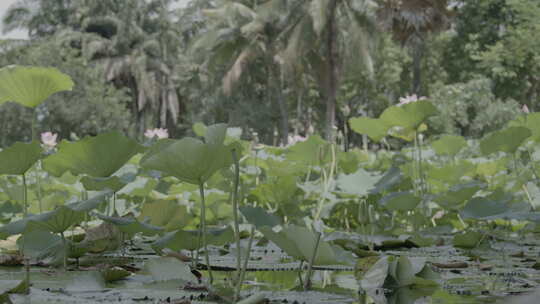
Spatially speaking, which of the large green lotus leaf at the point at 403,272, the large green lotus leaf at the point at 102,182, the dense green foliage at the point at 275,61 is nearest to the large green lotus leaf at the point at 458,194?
the large green lotus leaf at the point at 403,272

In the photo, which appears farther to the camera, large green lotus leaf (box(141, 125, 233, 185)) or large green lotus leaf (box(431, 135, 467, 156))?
large green lotus leaf (box(431, 135, 467, 156))

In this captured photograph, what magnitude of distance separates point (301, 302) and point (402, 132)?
4.08 ft

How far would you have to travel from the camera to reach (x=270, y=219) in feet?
3.71

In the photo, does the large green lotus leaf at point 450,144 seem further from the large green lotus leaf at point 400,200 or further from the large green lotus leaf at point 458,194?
the large green lotus leaf at point 400,200

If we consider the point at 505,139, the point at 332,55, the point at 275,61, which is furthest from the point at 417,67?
the point at 505,139

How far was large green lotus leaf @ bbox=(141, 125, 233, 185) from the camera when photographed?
779 mm

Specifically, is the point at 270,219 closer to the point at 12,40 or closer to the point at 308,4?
the point at 308,4

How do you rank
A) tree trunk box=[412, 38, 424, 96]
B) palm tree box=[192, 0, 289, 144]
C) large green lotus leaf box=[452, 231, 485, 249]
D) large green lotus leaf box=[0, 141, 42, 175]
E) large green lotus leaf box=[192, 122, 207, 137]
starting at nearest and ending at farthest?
large green lotus leaf box=[0, 141, 42, 175]
large green lotus leaf box=[452, 231, 485, 249]
large green lotus leaf box=[192, 122, 207, 137]
tree trunk box=[412, 38, 424, 96]
palm tree box=[192, 0, 289, 144]

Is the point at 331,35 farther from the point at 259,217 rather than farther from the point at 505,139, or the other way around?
the point at 259,217

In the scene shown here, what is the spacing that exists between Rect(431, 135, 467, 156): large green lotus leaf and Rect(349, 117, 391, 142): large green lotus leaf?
1.64 feet

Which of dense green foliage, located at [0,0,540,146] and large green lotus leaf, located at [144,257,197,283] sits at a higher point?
dense green foliage, located at [0,0,540,146]

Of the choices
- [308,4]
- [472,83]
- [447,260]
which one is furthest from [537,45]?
[447,260]

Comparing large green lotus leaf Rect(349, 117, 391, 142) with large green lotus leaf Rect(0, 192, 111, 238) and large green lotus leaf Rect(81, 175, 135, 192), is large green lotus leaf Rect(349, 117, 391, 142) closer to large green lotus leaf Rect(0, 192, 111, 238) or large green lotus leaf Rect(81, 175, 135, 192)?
large green lotus leaf Rect(81, 175, 135, 192)

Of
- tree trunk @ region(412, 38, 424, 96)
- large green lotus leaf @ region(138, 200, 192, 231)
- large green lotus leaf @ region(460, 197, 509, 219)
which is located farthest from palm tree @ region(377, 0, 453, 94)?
large green lotus leaf @ region(138, 200, 192, 231)
